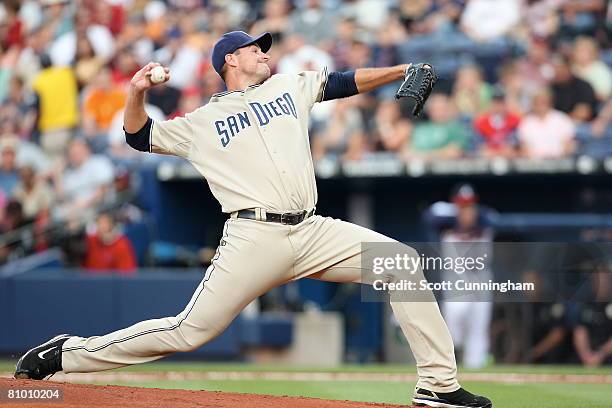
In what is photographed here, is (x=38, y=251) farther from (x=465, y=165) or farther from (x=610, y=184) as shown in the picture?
(x=610, y=184)

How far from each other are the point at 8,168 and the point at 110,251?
7.10ft

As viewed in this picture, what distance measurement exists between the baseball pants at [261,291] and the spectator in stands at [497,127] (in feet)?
20.4

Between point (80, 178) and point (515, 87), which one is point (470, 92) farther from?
point (80, 178)

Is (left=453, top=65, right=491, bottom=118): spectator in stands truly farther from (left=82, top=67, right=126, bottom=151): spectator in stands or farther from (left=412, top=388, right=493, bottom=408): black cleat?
(left=412, top=388, right=493, bottom=408): black cleat

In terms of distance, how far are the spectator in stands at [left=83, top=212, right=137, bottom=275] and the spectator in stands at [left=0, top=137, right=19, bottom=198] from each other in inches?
71.0

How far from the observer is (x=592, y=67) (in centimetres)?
1218

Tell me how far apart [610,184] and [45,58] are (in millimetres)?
7050

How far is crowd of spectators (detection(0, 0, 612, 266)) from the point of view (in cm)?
1172

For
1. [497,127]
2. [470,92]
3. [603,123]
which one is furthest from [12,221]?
[603,123]

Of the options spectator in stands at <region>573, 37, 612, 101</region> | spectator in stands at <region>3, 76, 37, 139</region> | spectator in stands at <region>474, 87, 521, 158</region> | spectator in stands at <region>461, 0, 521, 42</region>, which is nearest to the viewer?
spectator in stands at <region>474, 87, 521, 158</region>

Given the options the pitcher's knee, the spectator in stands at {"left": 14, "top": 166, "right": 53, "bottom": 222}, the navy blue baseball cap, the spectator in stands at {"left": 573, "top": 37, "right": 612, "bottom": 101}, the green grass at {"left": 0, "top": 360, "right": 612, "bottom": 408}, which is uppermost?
the spectator in stands at {"left": 573, "top": 37, "right": 612, "bottom": 101}

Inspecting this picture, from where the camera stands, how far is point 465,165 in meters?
11.1

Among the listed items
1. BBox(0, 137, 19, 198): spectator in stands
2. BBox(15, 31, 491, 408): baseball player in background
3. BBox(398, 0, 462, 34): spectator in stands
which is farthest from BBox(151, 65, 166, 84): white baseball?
BBox(398, 0, 462, 34): spectator in stands

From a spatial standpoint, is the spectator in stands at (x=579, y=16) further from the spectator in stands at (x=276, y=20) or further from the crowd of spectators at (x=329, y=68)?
the spectator in stands at (x=276, y=20)
